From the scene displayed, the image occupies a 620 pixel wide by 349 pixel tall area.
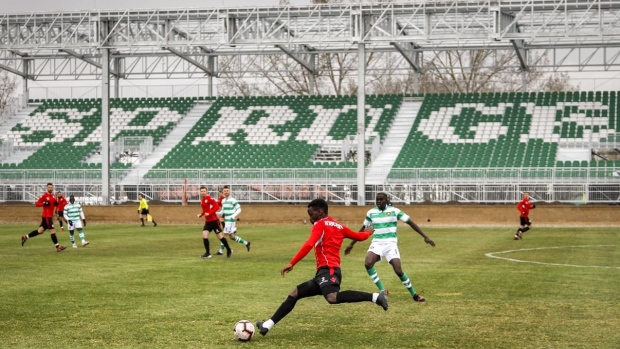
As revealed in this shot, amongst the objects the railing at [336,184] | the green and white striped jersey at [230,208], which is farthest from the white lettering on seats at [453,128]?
the green and white striped jersey at [230,208]

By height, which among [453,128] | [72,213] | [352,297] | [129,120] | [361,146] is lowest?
[352,297]

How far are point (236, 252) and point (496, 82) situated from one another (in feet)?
164

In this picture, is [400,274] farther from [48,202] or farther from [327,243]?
[48,202]

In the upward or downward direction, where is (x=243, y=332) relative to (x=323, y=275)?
downward

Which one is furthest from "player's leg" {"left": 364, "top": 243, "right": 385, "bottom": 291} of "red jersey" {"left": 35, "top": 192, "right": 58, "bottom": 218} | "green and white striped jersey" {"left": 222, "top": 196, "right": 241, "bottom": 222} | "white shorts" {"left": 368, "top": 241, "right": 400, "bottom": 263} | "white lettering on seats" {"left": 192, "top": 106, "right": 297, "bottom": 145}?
"white lettering on seats" {"left": 192, "top": 106, "right": 297, "bottom": 145}

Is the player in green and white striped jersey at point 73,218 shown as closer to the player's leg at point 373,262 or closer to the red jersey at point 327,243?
the player's leg at point 373,262

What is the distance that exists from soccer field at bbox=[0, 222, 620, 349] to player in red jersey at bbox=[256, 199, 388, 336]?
469mm

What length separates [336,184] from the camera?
172 feet

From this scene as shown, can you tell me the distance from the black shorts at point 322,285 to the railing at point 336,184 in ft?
125

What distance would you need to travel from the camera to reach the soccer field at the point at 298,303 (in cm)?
1316

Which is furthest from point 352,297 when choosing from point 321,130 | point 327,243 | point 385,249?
point 321,130

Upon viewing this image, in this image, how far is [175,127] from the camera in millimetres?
64938

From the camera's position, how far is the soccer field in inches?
518

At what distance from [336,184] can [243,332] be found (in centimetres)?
3980
